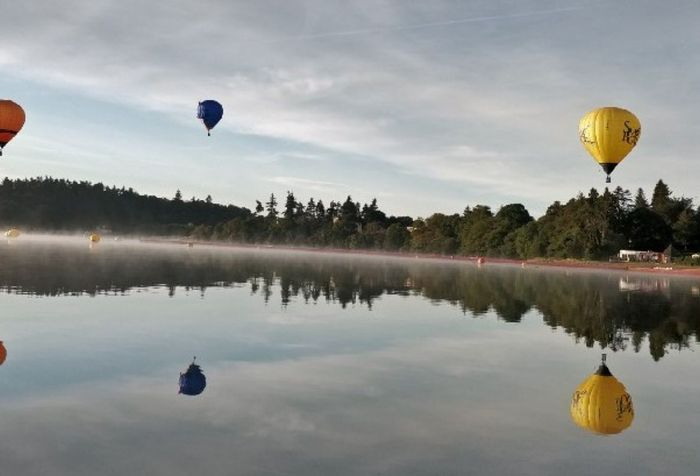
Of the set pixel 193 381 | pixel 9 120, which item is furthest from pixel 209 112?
pixel 193 381

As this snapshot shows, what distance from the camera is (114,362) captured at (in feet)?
53.7

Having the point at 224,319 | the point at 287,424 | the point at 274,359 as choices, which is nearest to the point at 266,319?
the point at 224,319

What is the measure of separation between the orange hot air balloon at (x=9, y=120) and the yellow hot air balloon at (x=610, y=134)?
1522 inches

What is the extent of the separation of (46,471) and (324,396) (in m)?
5.99

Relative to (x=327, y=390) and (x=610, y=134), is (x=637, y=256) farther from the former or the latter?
(x=327, y=390)

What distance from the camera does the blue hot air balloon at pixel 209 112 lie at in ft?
161

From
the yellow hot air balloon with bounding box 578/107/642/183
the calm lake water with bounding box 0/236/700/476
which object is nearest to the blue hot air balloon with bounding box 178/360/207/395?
the calm lake water with bounding box 0/236/700/476

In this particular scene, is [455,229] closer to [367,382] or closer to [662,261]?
[662,261]

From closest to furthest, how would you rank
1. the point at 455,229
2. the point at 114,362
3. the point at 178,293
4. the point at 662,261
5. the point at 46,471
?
1. the point at 46,471
2. the point at 114,362
3. the point at 178,293
4. the point at 662,261
5. the point at 455,229

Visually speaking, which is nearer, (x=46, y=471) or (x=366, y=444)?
(x=46, y=471)

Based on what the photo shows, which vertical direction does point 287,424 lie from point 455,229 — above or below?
below

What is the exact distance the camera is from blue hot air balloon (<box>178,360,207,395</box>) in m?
13.8

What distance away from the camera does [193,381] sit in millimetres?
14617

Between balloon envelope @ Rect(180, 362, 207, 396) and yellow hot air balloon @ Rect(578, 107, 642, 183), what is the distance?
104 ft
